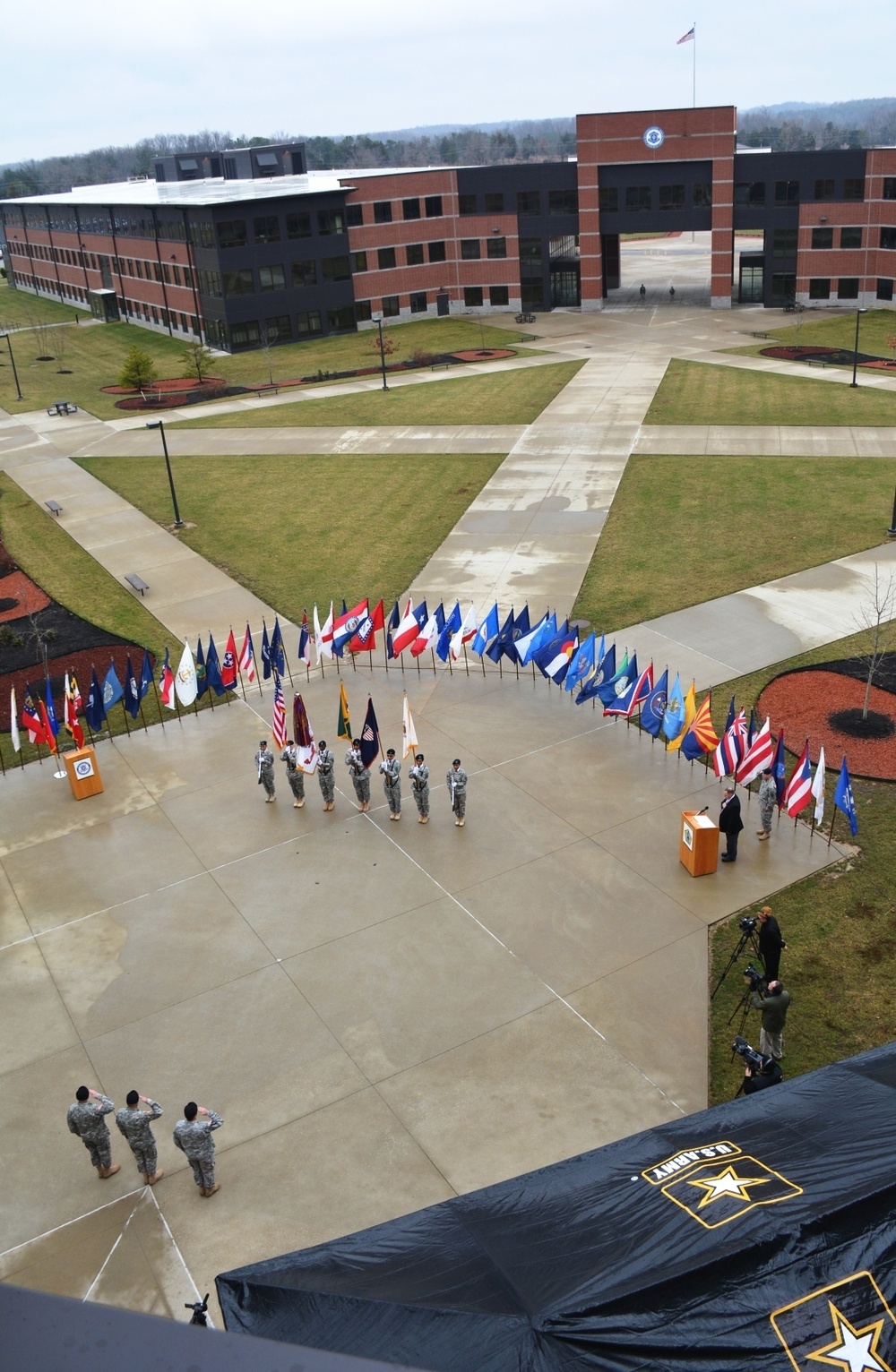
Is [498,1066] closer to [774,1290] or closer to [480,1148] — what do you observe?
[480,1148]

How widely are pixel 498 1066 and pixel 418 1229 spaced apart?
4.91 metres

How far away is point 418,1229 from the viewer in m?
8.28

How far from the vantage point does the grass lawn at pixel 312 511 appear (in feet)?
96.5

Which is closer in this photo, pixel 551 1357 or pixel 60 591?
pixel 551 1357

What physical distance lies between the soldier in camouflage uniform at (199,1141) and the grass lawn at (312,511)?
1712cm

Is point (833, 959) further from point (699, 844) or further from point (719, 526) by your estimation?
point (719, 526)

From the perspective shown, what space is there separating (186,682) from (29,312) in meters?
86.5

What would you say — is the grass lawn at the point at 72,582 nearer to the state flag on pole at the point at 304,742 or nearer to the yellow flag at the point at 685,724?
the state flag on pole at the point at 304,742

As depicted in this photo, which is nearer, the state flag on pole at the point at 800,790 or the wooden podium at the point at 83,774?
the state flag on pole at the point at 800,790

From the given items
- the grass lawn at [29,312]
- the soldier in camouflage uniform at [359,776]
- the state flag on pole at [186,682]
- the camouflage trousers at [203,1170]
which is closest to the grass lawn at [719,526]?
the soldier in camouflage uniform at [359,776]

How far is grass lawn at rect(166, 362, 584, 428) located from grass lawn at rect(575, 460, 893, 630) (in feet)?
35.9

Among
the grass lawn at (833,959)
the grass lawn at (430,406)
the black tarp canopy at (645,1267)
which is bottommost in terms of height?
the grass lawn at (833,959)

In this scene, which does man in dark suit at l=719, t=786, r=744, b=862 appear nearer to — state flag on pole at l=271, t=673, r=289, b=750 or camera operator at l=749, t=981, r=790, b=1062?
camera operator at l=749, t=981, r=790, b=1062

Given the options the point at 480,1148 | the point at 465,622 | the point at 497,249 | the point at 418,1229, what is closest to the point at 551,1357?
the point at 418,1229
